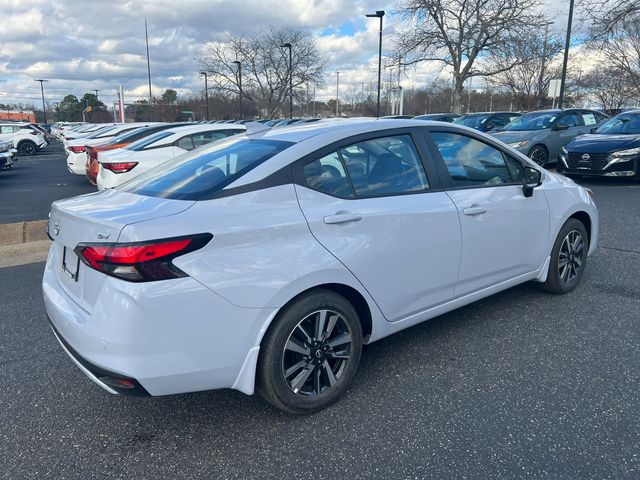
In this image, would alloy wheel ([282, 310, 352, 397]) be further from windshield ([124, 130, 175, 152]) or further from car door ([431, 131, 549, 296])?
windshield ([124, 130, 175, 152])

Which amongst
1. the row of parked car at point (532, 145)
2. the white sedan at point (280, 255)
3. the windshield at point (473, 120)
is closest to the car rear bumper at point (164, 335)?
the white sedan at point (280, 255)

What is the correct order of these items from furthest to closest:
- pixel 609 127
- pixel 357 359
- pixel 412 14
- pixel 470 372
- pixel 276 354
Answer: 1. pixel 412 14
2. pixel 609 127
3. pixel 470 372
4. pixel 357 359
5. pixel 276 354

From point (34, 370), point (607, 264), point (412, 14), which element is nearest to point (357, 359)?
point (34, 370)

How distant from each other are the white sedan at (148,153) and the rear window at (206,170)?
15.8 ft

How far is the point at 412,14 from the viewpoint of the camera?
100ft

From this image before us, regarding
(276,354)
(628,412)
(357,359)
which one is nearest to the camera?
(276,354)

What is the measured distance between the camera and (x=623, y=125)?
1127 centimetres

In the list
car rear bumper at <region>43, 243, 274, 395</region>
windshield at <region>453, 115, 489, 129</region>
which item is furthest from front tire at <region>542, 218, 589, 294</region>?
windshield at <region>453, 115, 489, 129</region>

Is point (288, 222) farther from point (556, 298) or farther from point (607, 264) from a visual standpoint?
point (607, 264)

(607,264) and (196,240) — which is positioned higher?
(196,240)

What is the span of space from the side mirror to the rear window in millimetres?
2011

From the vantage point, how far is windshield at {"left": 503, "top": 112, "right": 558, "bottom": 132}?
13008mm

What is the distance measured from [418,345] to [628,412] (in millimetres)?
1331

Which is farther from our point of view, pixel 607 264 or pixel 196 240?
pixel 607 264
